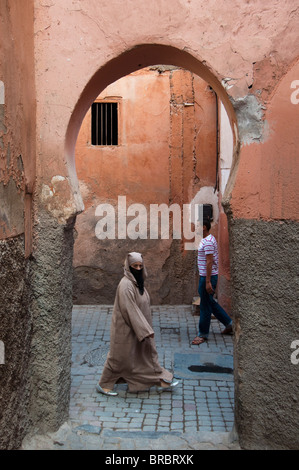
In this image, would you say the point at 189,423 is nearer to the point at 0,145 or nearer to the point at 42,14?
the point at 0,145

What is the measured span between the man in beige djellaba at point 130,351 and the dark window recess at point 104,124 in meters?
4.41

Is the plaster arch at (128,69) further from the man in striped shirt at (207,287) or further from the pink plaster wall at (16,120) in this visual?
the man in striped shirt at (207,287)

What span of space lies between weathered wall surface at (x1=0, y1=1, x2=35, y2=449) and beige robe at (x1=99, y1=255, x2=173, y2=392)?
1456 mm

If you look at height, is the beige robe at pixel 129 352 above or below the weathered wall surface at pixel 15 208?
below

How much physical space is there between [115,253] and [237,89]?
573 centimetres

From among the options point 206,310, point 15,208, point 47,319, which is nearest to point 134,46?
point 15,208

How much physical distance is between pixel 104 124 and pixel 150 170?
1.20 m

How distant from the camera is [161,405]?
5.27 metres

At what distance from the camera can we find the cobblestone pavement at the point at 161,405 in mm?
4359

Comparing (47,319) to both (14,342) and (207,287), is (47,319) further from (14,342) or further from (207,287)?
(207,287)

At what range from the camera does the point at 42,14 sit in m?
4.25

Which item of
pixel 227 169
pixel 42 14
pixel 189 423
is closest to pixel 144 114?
pixel 227 169

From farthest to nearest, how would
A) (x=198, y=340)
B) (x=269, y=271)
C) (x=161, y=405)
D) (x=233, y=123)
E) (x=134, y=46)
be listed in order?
(x=198, y=340) < (x=161, y=405) < (x=233, y=123) < (x=134, y=46) < (x=269, y=271)

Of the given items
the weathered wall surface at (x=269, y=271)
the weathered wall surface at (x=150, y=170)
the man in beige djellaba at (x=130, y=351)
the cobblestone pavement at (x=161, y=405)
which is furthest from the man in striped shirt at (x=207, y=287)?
the weathered wall surface at (x=269, y=271)
